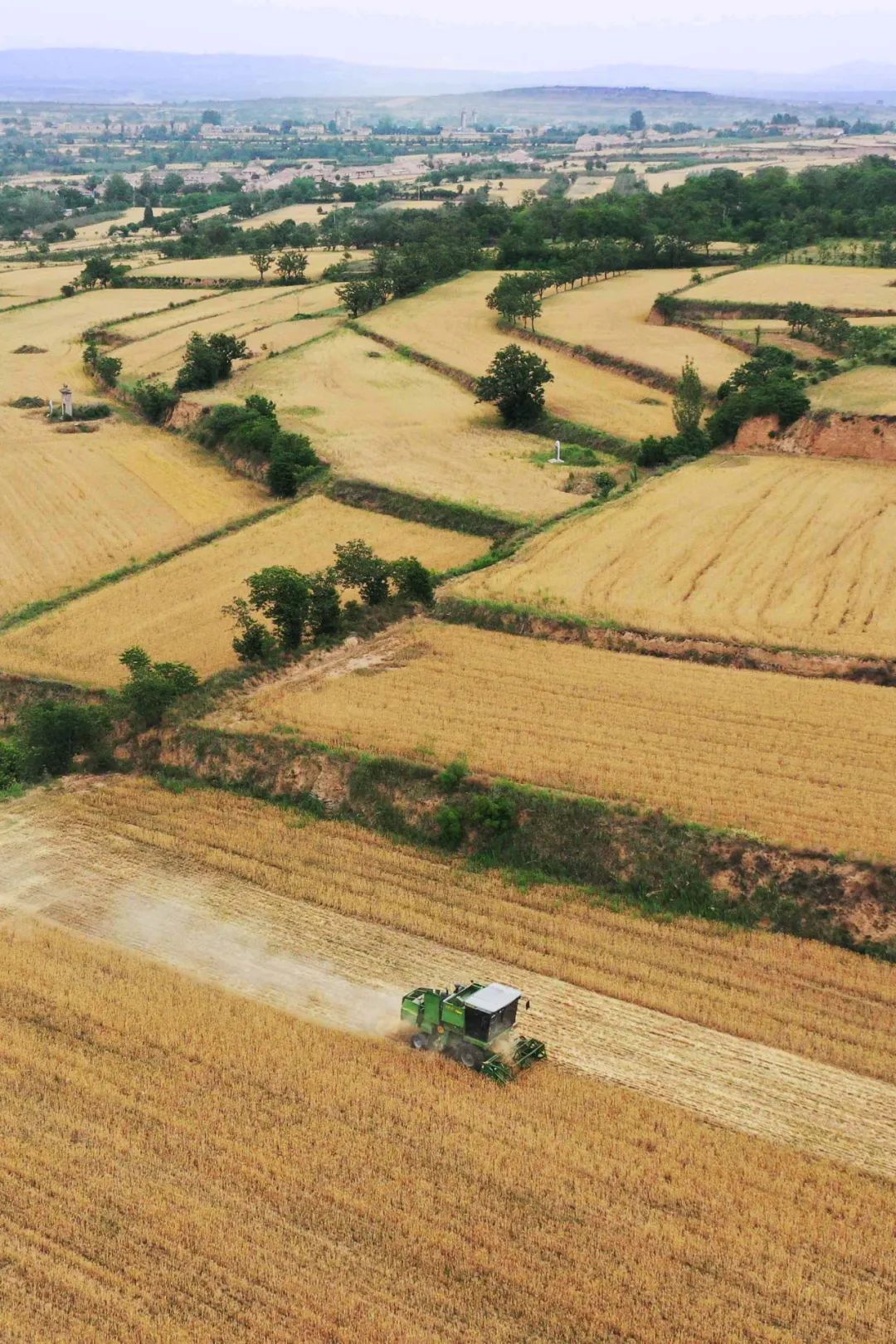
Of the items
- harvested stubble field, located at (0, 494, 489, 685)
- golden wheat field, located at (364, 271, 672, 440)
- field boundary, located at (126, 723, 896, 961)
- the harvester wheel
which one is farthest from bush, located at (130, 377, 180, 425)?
the harvester wheel

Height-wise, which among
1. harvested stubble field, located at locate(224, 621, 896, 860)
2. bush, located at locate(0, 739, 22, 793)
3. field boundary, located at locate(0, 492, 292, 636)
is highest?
harvested stubble field, located at locate(224, 621, 896, 860)

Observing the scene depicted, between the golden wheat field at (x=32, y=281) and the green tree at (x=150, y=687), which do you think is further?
the golden wheat field at (x=32, y=281)

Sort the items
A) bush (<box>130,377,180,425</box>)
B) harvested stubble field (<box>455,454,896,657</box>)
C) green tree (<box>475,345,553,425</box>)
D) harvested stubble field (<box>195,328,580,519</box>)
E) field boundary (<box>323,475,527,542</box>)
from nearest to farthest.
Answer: harvested stubble field (<box>455,454,896,657</box>)
field boundary (<box>323,475,527,542</box>)
harvested stubble field (<box>195,328,580,519</box>)
green tree (<box>475,345,553,425</box>)
bush (<box>130,377,180,425</box>)

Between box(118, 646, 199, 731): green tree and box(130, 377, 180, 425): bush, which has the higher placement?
box(130, 377, 180, 425): bush

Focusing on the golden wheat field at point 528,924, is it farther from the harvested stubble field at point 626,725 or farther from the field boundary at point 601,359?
the field boundary at point 601,359

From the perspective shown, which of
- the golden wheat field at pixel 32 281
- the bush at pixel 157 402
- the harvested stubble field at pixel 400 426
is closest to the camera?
the harvested stubble field at pixel 400 426

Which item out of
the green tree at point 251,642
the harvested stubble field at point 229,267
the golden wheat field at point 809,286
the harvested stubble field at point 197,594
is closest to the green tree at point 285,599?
the green tree at point 251,642

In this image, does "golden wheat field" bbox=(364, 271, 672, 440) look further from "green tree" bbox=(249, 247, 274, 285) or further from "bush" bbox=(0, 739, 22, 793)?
"bush" bbox=(0, 739, 22, 793)

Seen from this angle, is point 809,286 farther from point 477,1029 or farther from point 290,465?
point 477,1029
